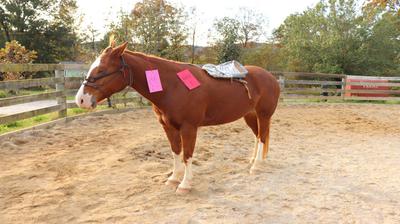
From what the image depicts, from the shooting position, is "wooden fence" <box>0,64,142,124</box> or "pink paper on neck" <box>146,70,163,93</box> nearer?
"pink paper on neck" <box>146,70,163,93</box>

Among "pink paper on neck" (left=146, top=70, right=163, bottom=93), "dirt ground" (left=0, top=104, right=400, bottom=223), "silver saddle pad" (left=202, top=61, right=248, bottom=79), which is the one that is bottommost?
"dirt ground" (left=0, top=104, right=400, bottom=223)

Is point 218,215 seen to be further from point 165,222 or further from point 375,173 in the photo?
point 375,173

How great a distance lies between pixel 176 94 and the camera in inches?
131

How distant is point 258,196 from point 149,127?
3.92m

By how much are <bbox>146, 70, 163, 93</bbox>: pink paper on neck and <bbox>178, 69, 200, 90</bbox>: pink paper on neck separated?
0.26 metres

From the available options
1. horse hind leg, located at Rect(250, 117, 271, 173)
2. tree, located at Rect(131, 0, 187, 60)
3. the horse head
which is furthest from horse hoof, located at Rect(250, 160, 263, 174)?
tree, located at Rect(131, 0, 187, 60)

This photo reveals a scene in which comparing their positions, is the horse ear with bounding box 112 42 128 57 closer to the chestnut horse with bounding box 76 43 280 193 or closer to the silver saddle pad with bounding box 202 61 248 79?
the chestnut horse with bounding box 76 43 280 193

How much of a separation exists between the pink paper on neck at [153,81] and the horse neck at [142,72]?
0.05 metres

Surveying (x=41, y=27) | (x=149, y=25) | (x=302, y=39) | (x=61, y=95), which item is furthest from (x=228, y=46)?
(x=41, y=27)

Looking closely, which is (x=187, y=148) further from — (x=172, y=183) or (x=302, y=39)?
(x=302, y=39)

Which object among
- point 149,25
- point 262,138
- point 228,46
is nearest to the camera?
point 262,138

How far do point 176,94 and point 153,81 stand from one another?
26cm

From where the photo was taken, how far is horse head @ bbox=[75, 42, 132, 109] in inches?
117

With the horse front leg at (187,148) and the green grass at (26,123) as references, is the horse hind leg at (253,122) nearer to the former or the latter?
the horse front leg at (187,148)
